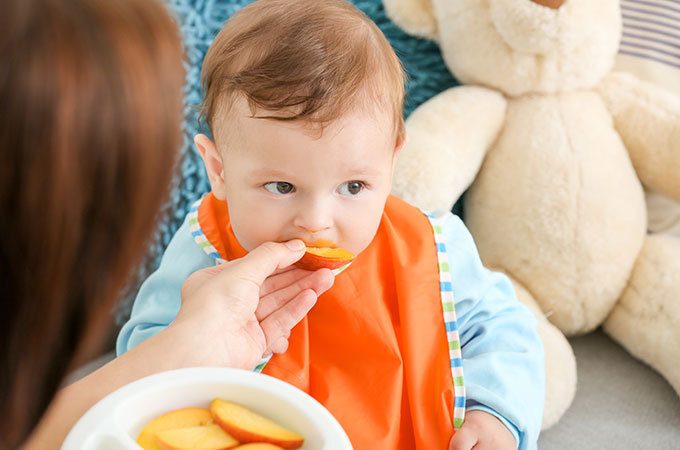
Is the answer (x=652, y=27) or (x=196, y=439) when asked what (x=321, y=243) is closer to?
(x=196, y=439)

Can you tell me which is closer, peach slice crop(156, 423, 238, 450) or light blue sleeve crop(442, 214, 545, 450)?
peach slice crop(156, 423, 238, 450)

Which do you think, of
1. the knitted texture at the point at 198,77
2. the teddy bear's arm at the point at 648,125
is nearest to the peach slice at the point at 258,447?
the knitted texture at the point at 198,77

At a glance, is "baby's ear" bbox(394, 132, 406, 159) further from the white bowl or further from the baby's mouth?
the white bowl

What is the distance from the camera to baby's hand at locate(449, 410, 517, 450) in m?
0.84

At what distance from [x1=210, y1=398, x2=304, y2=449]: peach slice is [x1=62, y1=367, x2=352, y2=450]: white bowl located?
0.01 m

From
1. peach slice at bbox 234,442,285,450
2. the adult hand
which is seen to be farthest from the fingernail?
peach slice at bbox 234,442,285,450

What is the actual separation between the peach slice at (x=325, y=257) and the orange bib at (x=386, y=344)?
7 centimetres

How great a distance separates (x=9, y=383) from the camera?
1.55 ft

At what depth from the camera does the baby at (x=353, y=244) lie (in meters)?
0.80

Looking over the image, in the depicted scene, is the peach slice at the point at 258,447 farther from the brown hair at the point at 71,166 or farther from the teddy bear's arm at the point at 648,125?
the teddy bear's arm at the point at 648,125

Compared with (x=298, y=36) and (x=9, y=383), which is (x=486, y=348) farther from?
(x=9, y=383)

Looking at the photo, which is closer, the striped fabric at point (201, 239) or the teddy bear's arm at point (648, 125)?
the striped fabric at point (201, 239)

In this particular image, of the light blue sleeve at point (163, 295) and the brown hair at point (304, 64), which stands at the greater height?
the brown hair at point (304, 64)

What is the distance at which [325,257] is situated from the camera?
33.9 inches
